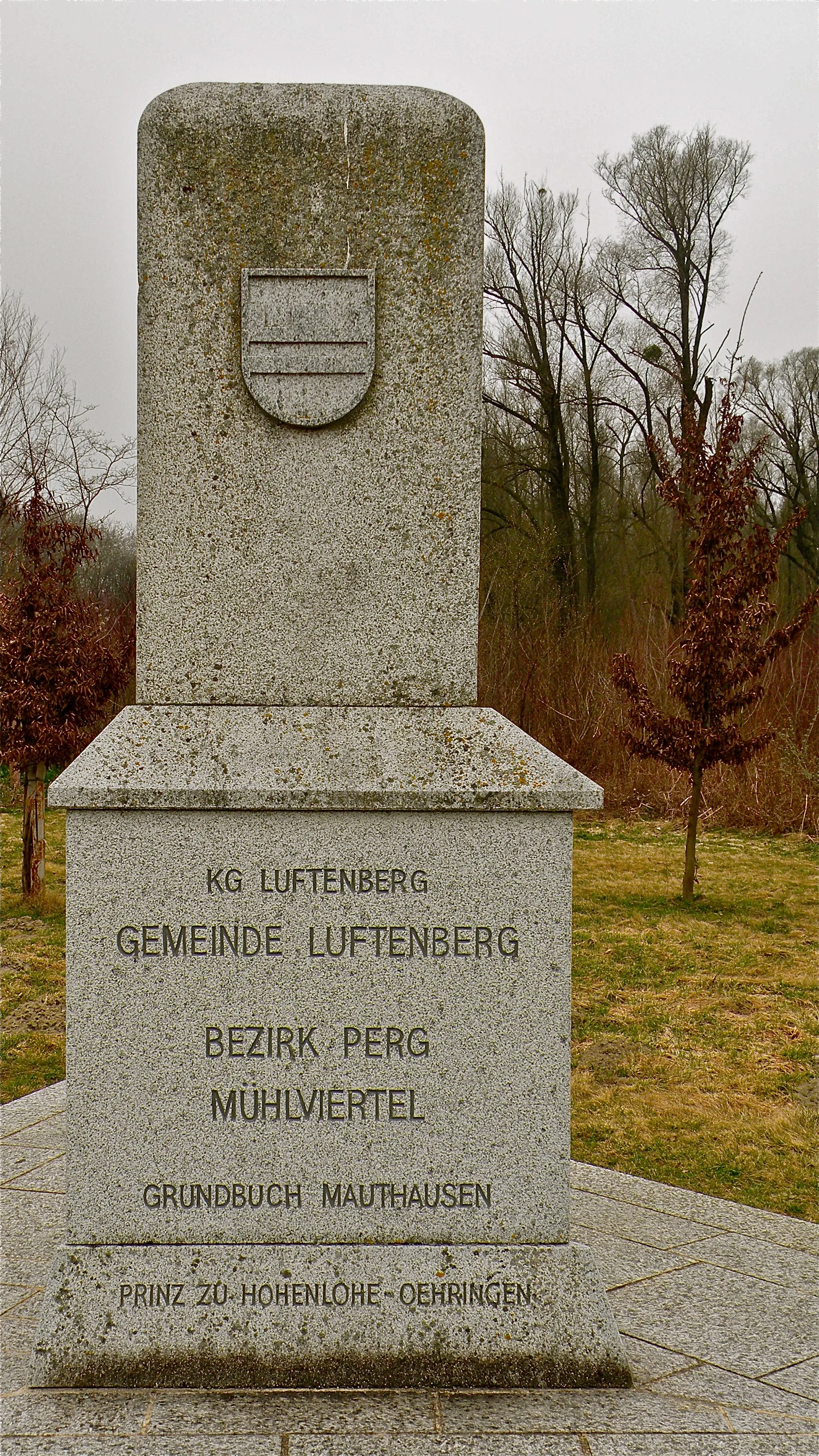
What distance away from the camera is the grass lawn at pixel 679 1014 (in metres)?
5.26

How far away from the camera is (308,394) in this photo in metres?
3.02

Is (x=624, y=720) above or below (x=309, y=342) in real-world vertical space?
below

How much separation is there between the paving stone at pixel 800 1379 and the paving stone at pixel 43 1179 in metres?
2.46

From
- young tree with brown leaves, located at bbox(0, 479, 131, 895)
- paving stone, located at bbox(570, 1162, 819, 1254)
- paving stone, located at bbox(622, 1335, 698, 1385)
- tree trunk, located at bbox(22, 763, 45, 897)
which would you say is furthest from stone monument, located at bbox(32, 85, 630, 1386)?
tree trunk, located at bbox(22, 763, 45, 897)

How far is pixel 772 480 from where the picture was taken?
23.3 m

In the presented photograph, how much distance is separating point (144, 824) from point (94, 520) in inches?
681

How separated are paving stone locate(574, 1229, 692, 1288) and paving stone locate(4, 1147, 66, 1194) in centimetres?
189

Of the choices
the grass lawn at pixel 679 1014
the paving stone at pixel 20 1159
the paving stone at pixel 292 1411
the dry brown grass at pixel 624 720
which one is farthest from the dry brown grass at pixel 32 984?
the dry brown grass at pixel 624 720

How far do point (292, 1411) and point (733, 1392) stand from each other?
1088 millimetres

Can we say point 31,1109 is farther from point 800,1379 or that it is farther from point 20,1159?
point 800,1379

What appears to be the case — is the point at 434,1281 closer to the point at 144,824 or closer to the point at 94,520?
the point at 144,824

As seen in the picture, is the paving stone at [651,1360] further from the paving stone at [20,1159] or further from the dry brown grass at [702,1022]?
the paving stone at [20,1159]

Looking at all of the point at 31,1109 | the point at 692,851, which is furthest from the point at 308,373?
the point at 692,851

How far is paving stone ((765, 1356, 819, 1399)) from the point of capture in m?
2.87
